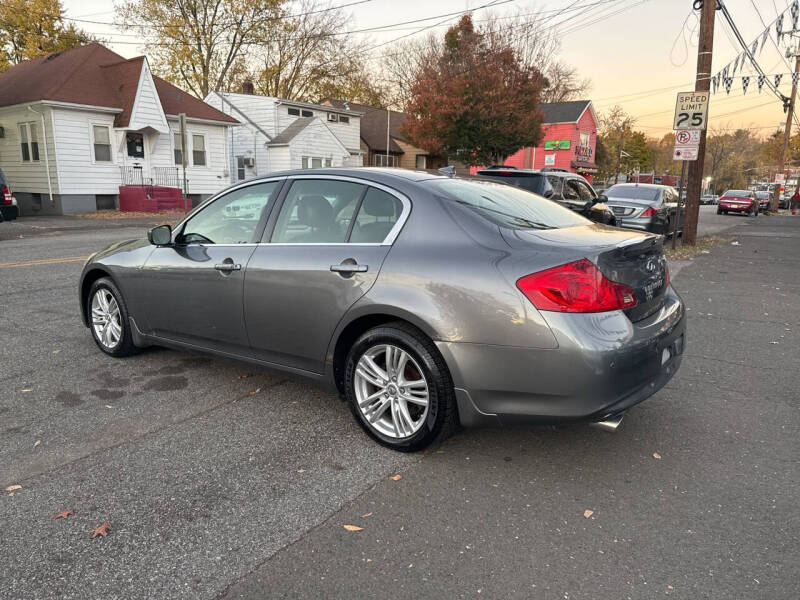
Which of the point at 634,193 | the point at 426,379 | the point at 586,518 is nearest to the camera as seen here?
the point at 586,518

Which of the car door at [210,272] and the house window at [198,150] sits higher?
the house window at [198,150]

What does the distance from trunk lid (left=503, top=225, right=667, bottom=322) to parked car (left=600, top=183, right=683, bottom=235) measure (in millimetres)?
9713

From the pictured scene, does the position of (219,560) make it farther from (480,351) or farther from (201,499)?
(480,351)

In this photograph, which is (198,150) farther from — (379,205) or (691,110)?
(379,205)

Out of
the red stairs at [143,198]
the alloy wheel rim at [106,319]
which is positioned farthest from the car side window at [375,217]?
the red stairs at [143,198]

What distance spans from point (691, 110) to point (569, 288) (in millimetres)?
12006

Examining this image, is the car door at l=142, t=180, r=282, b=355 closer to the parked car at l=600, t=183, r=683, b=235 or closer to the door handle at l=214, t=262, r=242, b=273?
the door handle at l=214, t=262, r=242, b=273

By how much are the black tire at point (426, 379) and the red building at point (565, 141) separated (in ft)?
154

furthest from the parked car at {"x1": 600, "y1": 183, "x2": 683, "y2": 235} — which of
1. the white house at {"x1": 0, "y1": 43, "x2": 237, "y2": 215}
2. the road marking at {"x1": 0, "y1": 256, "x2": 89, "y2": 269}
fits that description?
the white house at {"x1": 0, "y1": 43, "x2": 237, "y2": 215}

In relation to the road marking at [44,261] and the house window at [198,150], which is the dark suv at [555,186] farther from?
the house window at [198,150]

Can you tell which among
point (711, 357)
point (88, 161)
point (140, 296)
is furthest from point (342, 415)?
point (88, 161)

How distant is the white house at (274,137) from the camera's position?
102 feet

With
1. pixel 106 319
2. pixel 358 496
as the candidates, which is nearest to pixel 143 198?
pixel 106 319

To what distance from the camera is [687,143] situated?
505 inches
